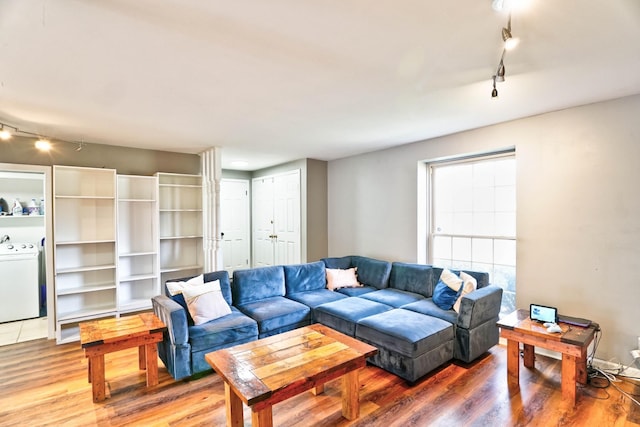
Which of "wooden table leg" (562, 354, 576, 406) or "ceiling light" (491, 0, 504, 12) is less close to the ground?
"ceiling light" (491, 0, 504, 12)

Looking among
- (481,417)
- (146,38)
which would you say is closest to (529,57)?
(146,38)

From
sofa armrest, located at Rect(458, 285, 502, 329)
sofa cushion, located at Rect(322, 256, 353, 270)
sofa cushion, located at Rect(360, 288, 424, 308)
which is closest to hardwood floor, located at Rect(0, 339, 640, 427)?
sofa armrest, located at Rect(458, 285, 502, 329)

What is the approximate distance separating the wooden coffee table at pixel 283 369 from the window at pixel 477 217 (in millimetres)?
2213

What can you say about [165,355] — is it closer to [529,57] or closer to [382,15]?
[382,15]

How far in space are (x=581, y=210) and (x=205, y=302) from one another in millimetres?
3661

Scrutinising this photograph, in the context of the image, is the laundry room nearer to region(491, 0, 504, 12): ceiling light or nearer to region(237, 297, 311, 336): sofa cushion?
region(237, 297, 311, 336): sofa cushion

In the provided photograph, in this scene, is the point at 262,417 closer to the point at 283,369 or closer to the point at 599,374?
the point at 283,369

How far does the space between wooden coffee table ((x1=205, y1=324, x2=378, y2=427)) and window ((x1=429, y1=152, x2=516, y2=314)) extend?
7.26 feet

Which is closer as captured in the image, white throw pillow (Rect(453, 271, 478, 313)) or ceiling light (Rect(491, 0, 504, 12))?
ceiling light (Rect(491, 0, 504, 12))

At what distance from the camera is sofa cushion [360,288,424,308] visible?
11.7ft

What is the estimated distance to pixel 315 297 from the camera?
12.8 ft

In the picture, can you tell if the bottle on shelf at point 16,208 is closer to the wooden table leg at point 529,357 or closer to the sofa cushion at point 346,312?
the sofa cushion at point 346,312

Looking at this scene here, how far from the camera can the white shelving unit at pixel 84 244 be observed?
3932 millimetres

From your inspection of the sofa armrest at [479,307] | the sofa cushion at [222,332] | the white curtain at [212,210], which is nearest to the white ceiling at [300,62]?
the white curtain at [212,210]
